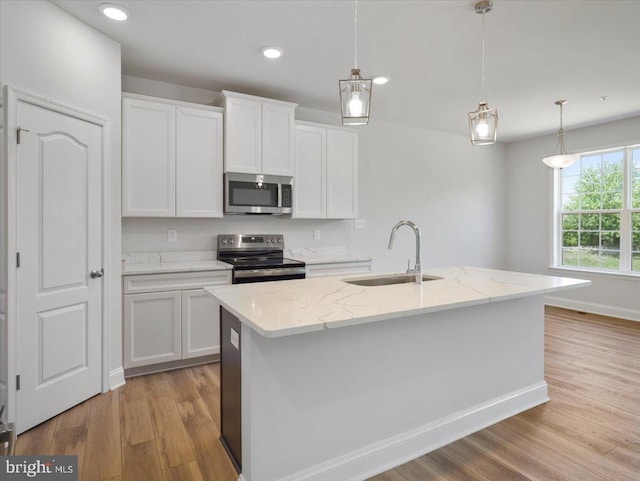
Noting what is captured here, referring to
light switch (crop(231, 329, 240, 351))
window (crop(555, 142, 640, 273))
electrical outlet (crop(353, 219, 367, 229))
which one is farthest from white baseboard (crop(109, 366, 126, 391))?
window (crop(555, 142, 640, 273))

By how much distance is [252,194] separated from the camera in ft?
12.0

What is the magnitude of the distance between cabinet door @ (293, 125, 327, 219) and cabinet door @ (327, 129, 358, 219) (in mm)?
78

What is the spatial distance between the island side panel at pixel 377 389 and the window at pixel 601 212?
3.69 meters

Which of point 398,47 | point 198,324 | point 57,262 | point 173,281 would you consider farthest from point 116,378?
point 398,47

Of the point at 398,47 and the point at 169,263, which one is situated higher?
the point at 398,47

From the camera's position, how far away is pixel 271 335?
1281mm

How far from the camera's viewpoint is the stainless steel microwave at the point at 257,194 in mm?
3553

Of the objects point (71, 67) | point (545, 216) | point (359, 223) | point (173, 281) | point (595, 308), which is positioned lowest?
point (595, 308)

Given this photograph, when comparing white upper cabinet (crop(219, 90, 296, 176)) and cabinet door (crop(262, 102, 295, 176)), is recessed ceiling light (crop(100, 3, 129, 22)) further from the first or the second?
cabinet door (crop(262, 102, 295, 176))

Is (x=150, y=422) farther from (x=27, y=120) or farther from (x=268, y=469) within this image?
(x=27, y=120)

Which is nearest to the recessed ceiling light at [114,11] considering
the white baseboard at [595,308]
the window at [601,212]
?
the window at [601,212]

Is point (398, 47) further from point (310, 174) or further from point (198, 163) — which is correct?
point (198, 163)

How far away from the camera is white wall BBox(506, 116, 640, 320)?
4.96m

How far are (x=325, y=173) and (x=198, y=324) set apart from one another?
2049 millimetres
